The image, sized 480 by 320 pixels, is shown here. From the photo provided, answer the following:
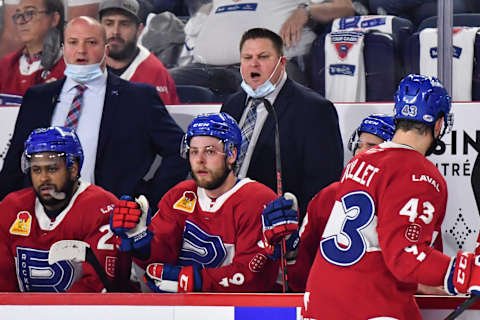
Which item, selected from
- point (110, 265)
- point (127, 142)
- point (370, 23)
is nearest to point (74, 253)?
point (110, 265)

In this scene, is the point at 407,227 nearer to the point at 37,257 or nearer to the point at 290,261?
the point at 290,261

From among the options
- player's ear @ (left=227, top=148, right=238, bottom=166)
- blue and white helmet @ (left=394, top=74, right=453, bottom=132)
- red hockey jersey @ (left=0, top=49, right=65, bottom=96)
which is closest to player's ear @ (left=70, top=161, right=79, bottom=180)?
player's ear @ (left=227, top=148, right=238, bottom=166)

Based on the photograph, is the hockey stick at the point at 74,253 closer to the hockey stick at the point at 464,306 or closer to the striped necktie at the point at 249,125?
the striped necktie at the point at 249,125

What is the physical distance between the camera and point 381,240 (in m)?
2.26

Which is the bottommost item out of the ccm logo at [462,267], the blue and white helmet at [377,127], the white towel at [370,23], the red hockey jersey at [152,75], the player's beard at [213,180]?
the ccm logo at [462,267]

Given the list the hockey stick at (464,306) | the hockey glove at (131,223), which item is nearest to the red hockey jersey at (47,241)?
the hockey glove at (131,223)

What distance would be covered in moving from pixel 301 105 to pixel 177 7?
2.77ft

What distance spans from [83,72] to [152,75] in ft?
1.17

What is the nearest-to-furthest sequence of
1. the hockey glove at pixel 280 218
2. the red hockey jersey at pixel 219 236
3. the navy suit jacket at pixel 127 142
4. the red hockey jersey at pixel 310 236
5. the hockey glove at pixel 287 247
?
the hockey glove at pixel 280 218
the hockey glove at pixel 287 247
the red hockey jersey at pixel 219 236
the red hockey jersey at pixel 310 236
the navy suit jacket at pixel 127 142

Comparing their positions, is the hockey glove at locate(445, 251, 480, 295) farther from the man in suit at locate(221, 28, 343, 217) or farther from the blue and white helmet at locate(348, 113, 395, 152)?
the man in suit at locate(221, 28, 343, 217)

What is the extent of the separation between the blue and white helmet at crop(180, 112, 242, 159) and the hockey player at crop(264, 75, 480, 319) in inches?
37.3

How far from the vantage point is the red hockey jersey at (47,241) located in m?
3.28

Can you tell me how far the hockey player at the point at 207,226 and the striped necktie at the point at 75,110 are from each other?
30.1 inches

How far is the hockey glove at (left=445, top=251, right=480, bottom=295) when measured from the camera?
223cm
